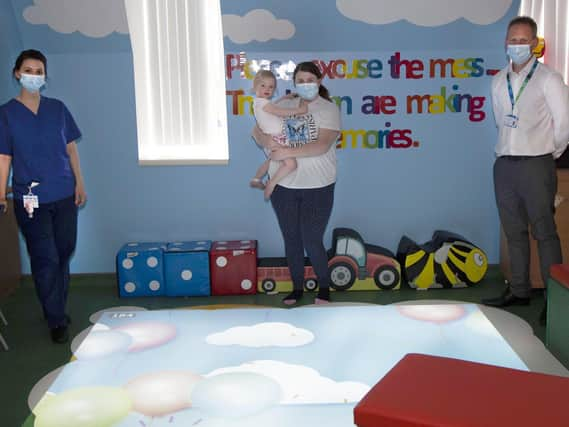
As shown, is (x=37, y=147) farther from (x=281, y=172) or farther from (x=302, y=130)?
(x=302, y=130)

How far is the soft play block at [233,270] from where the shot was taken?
14.0 ft

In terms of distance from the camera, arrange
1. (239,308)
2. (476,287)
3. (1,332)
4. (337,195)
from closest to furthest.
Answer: (1,332)
(239,308)
(476,287)
(337,195)

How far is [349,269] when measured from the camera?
4262 mm

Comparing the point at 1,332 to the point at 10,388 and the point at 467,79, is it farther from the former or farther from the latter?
the point at 467,79

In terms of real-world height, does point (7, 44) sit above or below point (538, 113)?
above

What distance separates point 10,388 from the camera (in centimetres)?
290

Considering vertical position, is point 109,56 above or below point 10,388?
above

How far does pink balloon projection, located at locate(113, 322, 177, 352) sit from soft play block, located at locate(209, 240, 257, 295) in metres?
0.84

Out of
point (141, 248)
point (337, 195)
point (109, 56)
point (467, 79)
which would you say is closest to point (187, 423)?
point (141, 248)

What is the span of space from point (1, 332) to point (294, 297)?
5.50ft

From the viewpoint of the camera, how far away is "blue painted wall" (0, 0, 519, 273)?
4367 millimetres

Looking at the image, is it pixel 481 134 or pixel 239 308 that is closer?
pixel 239 308

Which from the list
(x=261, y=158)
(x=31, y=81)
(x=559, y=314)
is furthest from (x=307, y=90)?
(x=559, y=314)

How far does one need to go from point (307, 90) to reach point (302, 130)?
22 centimetres
